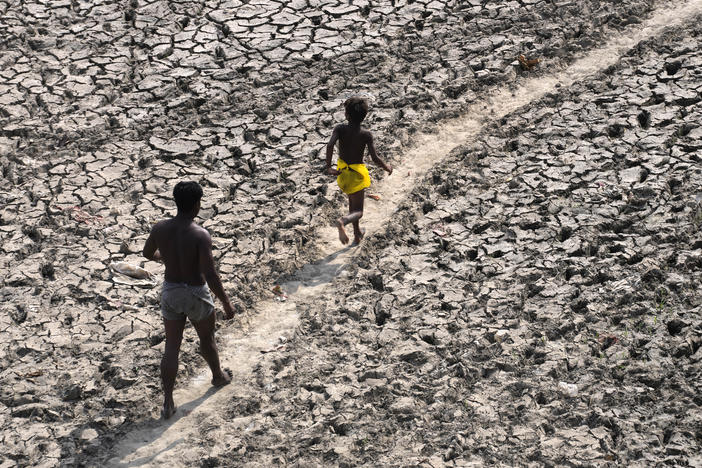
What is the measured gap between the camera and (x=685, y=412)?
6375 mm

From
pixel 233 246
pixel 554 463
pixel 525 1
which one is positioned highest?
pixel 525 1

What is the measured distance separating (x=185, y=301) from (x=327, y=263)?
6.58ft

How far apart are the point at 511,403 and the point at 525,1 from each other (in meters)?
6.22

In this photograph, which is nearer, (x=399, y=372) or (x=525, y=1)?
(x=399, y=372)

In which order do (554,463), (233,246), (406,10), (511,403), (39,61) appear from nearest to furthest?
1. (554,463)
2. (511,403)
3. (233,246)
4. (39,61)
5. (406,10)

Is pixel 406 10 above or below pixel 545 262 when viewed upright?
above

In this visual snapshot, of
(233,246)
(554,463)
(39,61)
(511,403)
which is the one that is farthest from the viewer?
(39,61)

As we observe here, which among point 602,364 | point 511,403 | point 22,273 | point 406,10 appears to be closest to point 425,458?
point 511,403

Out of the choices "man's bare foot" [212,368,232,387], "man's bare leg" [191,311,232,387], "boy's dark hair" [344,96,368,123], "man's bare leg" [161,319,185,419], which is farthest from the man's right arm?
"boy's dark hair" [344,96,368,123]

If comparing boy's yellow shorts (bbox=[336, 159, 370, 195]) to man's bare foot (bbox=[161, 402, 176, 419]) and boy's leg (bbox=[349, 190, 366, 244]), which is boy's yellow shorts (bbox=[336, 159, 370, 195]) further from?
man's bare foot (bbox=[161, 402, 176, 419])

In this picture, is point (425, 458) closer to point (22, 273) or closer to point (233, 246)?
point (233, 246)

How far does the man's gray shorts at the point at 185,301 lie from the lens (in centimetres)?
657

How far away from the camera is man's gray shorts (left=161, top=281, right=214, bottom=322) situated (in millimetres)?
→ 6574

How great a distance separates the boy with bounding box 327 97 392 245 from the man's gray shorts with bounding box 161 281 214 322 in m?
1.85
